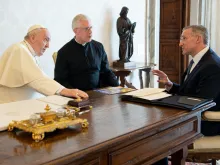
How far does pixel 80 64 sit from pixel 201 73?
138 centimetres

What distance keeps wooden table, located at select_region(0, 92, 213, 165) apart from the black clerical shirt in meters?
1.31

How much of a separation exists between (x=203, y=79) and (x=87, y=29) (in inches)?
55.3

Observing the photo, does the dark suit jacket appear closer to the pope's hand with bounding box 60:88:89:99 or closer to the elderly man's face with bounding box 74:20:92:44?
the pope's hand with bounding box 60:88:89:99

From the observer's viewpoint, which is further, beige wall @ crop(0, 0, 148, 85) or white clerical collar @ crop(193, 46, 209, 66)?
beige wall @ crop(0, 0, 148, 85)

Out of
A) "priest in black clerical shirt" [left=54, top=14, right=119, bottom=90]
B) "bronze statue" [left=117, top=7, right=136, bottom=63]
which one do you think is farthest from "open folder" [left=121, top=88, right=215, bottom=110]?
"bronze statue" [left=117, top=7, right=136, bottom=63]

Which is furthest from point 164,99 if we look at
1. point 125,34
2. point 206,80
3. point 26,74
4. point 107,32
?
A: point 107,32

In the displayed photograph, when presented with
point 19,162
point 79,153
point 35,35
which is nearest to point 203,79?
point 35,35

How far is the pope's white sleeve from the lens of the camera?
2350 millimetres

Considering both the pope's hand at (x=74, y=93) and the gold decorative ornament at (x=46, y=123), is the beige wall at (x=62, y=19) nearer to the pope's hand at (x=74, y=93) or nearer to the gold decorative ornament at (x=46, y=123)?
the pope's hand at (x=74, y=93)

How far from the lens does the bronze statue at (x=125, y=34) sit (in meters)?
5.04

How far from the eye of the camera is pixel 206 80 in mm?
2605

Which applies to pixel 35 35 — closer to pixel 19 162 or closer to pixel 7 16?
pixel 7 16

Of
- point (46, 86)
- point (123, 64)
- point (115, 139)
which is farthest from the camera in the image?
point (123, 64)

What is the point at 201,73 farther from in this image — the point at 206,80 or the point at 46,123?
the point at 46,123
